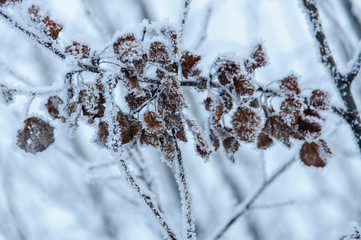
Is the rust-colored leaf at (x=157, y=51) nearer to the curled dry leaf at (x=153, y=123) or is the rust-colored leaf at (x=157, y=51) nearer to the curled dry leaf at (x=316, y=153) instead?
the curled dry leaf at (x=153, y=123)

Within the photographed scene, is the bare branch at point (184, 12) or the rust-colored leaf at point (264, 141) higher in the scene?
the bare branch at point (184, 12)

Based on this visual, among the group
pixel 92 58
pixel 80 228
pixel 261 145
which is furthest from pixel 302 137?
pixel 80 228

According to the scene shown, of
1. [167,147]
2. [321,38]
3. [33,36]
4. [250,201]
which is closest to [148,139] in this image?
[167,147]

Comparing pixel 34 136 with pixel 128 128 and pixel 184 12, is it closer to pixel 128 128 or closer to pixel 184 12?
pixel 128 128

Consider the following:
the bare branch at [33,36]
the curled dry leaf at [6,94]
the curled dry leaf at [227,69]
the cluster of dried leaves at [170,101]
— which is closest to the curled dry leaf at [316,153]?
the cluster of dried leaves at [170,101]

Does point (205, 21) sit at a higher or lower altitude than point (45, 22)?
higher

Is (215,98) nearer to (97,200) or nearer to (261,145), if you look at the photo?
(261,145)
